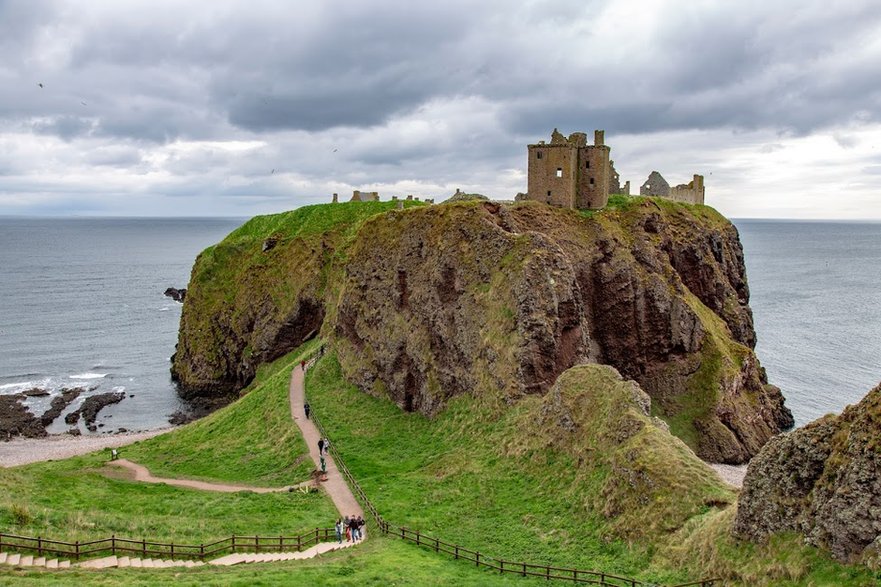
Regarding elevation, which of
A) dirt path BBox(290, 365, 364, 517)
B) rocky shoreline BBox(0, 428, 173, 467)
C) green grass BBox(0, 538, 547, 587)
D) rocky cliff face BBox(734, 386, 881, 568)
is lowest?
rocky shoreline BBox(0, 428, 173, 467)

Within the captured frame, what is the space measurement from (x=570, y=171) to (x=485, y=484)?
3881 cm

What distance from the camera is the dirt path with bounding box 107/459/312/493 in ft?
140

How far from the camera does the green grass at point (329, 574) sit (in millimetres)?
22766

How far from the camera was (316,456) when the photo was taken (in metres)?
46.8

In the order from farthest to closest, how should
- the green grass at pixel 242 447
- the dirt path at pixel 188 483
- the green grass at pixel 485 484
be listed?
the green grass at pixel 242 447 < the dirt path at pixel 188 483 < the green grass at pixel 485 484

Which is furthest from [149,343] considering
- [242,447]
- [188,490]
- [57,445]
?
[188,490]

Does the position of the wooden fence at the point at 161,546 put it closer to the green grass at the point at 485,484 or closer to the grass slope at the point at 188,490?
the grass slope at the point at 188,490

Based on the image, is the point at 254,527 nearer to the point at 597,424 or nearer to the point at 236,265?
the point at 597,424

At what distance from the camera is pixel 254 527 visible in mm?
33438

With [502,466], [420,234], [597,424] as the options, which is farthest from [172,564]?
[420,234]

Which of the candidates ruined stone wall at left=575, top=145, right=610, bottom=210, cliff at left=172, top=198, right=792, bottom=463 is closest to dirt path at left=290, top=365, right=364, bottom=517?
cliff at left=172, top=198, right=792, bottom=463

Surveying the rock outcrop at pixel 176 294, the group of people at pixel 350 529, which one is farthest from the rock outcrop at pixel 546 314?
the rock outcrop at pixel 176 294

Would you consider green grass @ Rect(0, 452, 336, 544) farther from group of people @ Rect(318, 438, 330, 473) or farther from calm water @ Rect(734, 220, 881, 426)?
calm water @ Rect(734, 220, 881, 426)

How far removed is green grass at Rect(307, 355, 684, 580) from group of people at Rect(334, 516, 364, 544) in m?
1.88
